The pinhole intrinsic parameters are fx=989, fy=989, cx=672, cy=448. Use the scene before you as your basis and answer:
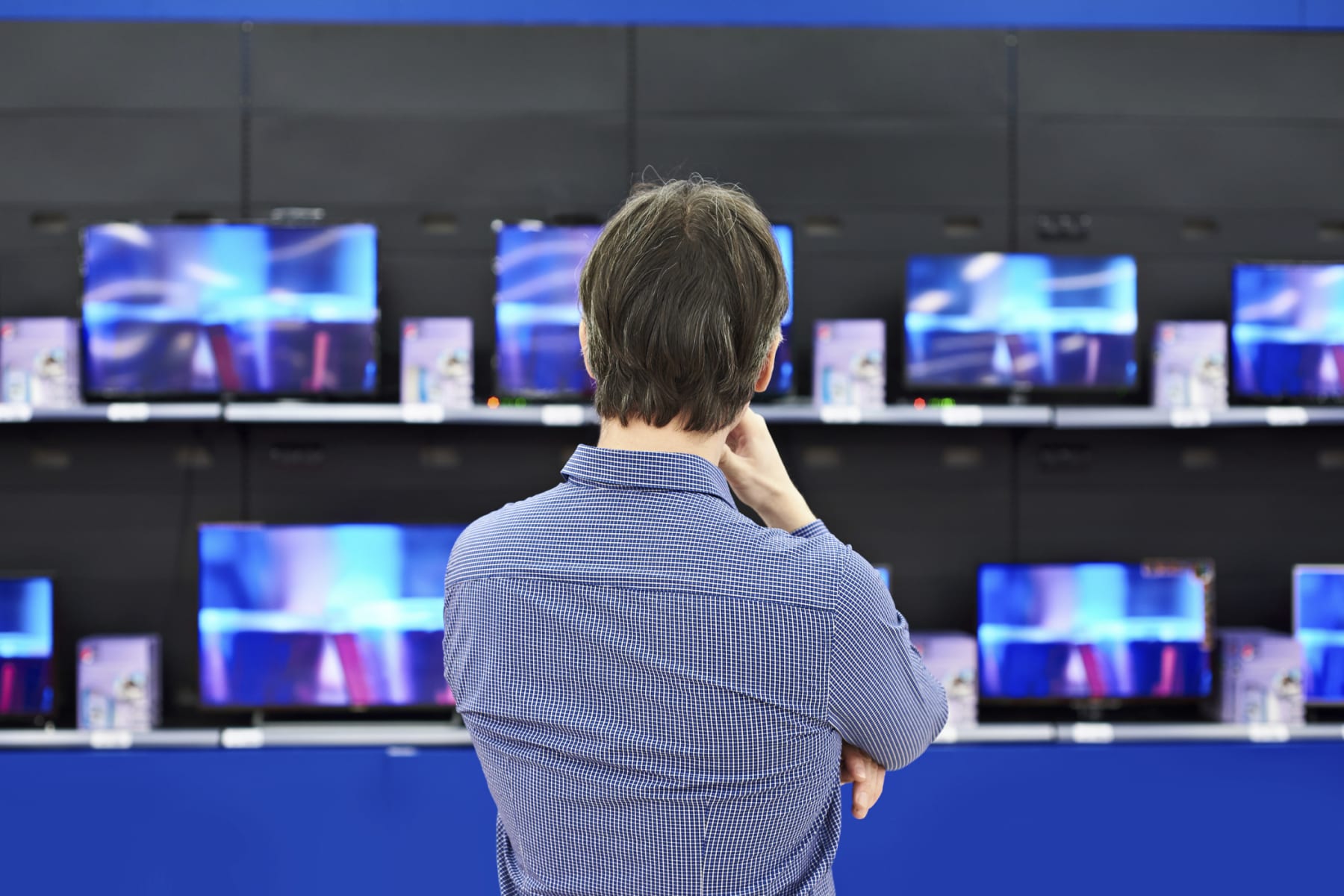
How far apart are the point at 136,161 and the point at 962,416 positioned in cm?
261

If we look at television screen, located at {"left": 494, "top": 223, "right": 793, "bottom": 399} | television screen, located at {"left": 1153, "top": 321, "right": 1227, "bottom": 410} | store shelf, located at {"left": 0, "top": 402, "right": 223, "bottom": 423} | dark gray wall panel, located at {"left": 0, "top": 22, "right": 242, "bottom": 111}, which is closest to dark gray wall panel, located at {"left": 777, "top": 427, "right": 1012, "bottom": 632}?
television screen, located at {"left": 494, "top": 223, "right": 793, "bottom": 399}

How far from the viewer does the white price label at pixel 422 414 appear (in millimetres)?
2709

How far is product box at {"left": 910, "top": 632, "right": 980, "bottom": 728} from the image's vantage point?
9.00 ft

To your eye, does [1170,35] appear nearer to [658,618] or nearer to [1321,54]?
[1321,54]

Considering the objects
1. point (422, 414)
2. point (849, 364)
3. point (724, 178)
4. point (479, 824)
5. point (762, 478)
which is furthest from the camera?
point (724, 178)

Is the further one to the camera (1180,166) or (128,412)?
(1180,166)

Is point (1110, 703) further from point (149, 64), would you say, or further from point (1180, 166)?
point (149, 64)

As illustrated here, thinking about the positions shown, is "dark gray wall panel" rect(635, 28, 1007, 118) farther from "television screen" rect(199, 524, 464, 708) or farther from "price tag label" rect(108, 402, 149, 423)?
"price tag label" rect(108, 402, 149, 423)

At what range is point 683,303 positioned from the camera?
0.74m

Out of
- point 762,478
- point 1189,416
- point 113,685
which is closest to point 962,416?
point 1189,416

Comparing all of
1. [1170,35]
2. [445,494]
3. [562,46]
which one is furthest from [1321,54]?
[445,494]

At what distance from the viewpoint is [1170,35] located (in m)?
3.16

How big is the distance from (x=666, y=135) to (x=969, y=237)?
102 cm

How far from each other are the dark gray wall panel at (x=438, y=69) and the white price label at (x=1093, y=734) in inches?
89.8
